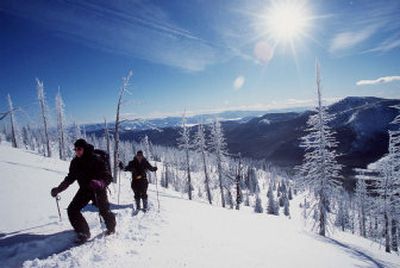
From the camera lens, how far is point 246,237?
1080 centimetres

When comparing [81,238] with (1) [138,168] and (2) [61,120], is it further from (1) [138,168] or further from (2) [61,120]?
(2) [61,120]

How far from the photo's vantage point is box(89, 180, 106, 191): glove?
21.9ft

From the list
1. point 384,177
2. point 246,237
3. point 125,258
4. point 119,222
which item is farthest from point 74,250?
point 384,177

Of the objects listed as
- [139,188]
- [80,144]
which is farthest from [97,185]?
[139,188]

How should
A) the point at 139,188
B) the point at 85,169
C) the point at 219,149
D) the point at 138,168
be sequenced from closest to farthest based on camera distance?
the point at 85,169, the point at 139,188, the point at 138,168, the point at 219,149

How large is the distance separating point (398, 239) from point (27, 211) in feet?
202

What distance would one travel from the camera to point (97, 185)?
22.2 ft

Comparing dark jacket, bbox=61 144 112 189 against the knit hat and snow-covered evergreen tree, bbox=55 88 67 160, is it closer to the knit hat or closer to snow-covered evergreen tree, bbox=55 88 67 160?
the knit hat

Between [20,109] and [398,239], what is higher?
[20,109]

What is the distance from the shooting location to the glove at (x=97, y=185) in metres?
6.68

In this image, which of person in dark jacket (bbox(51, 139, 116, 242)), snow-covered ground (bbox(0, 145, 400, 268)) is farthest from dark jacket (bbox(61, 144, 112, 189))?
snow-covered ground (bbox(0, 145, 400, 268))

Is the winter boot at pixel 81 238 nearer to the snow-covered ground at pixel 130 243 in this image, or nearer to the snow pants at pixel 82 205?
the snow pants at pixel 82 205

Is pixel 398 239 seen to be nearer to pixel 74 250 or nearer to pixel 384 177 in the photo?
pixel 384 177

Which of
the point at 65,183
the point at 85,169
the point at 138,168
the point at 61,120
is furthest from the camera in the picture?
the point at 61,120
